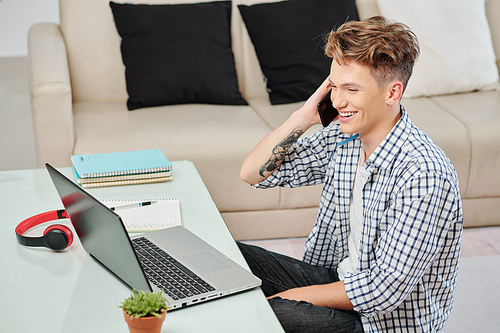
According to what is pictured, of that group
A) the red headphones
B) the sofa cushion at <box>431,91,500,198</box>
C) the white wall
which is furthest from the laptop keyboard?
the white wall

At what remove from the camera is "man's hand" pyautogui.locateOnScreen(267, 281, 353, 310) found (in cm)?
112

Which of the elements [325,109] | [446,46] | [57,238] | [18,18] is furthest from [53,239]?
[18,18]

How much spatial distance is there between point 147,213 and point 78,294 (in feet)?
1.08

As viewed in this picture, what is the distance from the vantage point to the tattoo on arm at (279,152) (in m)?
1.44

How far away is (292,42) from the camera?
2543mm

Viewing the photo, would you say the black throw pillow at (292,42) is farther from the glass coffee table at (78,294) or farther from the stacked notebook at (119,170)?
the glass coffee table at (78,294)

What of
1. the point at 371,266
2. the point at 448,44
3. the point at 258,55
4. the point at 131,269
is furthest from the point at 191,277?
the point at 448,44

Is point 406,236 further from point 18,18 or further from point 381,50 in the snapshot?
point 18,18

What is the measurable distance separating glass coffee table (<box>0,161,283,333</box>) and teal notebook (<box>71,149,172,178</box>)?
15 cm

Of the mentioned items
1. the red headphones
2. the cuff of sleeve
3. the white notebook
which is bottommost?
the cuff of sleeve

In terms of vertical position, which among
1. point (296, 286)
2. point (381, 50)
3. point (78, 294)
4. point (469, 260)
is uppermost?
point (381, 50)

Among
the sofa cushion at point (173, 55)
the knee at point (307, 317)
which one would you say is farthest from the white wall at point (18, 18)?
the knee at point (307, 317)

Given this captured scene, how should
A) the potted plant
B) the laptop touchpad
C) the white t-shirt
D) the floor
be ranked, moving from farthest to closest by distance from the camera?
1. the floor
2. the white t-shirt
3. the laptop touchpad
4. the potted plant

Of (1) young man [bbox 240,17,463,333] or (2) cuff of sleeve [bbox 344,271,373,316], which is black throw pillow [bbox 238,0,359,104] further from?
(2) cuff of sleeve [bbox 344,271,373,316]
